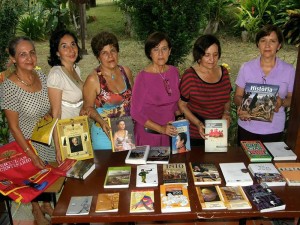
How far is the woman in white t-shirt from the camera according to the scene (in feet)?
9.31

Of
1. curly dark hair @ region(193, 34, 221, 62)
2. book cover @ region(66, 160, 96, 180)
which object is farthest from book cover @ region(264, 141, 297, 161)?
book cover @ region(66, 160, 96, 180)

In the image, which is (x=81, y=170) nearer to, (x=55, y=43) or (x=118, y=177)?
(x=118, y=177)

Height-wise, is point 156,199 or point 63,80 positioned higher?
point 63,80

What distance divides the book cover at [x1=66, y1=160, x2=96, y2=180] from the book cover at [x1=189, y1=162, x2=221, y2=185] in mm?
Result: 782

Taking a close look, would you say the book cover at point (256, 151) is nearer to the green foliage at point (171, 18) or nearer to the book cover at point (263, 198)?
the book cover at point (263, 198)

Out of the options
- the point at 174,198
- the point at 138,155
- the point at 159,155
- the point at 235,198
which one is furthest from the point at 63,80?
the point at 235,198

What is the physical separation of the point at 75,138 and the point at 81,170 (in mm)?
299

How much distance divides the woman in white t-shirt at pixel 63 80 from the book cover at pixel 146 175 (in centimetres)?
79

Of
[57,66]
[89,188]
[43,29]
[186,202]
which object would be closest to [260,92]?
[186,202]

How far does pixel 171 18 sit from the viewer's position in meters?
4.18

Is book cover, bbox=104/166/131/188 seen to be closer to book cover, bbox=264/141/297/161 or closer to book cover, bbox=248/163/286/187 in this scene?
book cover, bbox=248/163/286/187

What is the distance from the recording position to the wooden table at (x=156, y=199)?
2018 millimetres

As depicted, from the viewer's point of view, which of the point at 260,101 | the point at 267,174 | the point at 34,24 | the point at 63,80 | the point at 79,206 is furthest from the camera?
the point at 34,24

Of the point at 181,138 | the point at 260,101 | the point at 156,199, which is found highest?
the point at 260,101
